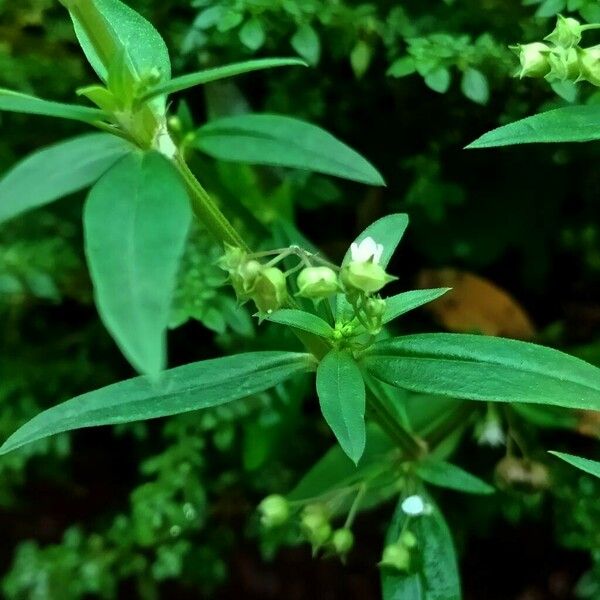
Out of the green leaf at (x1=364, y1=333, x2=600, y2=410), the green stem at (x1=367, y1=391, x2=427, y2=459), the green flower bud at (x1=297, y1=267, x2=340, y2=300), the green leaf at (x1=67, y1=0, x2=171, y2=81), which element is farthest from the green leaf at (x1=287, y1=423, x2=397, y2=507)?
the green leaf at (x1=67, y1=0, x2=171, y2=81)

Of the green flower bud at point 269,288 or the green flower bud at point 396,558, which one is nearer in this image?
the green flower bud at point 269,288

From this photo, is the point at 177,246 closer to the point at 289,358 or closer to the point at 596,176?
the point at 289,358

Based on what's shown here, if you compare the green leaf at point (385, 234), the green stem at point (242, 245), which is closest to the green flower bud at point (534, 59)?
the green leaf at point (385, 234)

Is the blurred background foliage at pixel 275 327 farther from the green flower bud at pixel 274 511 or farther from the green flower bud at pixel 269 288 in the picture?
the green flower bud at pixel 269 288

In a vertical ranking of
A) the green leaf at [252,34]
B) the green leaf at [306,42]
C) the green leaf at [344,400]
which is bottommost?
the green leaf at [344,400]

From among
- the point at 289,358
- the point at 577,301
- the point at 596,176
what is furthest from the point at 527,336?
the point at 289,358

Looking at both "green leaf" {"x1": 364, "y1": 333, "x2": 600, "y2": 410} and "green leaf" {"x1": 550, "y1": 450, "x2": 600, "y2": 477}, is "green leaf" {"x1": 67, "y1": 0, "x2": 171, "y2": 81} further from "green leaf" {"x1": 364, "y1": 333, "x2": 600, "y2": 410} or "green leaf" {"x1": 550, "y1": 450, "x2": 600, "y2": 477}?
"green leaf" {"x1": 550, "y1": 450, "x2": 600, "y2": 477}
